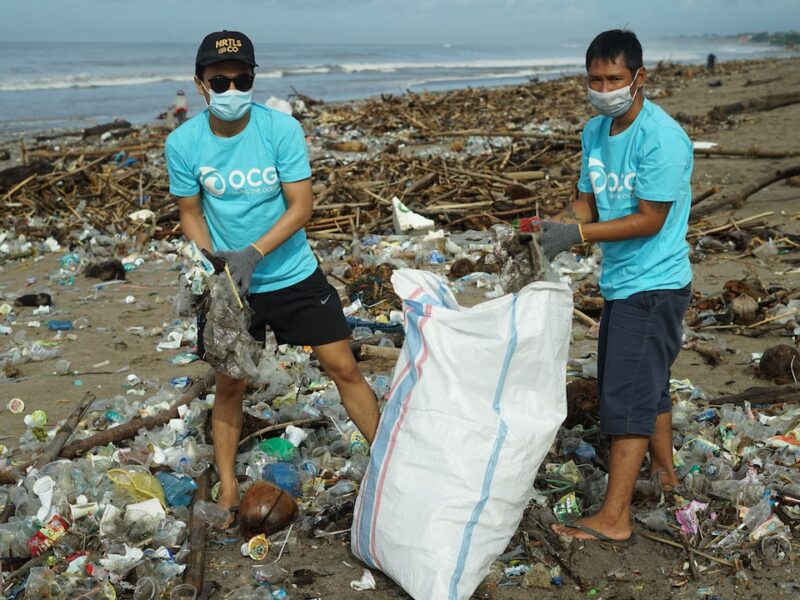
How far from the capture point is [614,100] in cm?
282

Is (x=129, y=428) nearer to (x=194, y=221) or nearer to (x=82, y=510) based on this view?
(x=82, y=510)

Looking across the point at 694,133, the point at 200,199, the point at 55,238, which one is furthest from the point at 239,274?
the point at 694,133

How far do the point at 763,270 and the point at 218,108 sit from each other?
495 cm

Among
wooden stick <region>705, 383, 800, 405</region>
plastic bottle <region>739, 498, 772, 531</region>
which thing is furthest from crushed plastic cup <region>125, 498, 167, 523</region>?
wooden stick <region>705, 383, 800, 405</region>

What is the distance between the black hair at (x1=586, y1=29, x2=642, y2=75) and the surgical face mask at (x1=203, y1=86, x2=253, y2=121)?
49.5 inches

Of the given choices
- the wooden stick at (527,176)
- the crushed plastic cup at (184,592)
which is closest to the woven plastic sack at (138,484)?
the crushed plastic cup at (184,592)

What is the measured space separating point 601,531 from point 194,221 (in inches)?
76.9

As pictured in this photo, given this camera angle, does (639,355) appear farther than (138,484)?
No

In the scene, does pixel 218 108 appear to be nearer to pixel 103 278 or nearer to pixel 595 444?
pixel 595 444

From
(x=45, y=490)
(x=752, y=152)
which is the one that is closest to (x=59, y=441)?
(x=45, y=490)

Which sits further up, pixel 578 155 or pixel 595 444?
pixel 578 155

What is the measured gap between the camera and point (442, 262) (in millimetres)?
7398

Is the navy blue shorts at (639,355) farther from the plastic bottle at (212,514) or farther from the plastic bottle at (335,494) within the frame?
the plastic bottle at (212,514)

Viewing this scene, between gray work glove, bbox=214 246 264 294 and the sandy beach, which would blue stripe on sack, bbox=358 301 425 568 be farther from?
gray work glove, bbox=214 246 264 294
